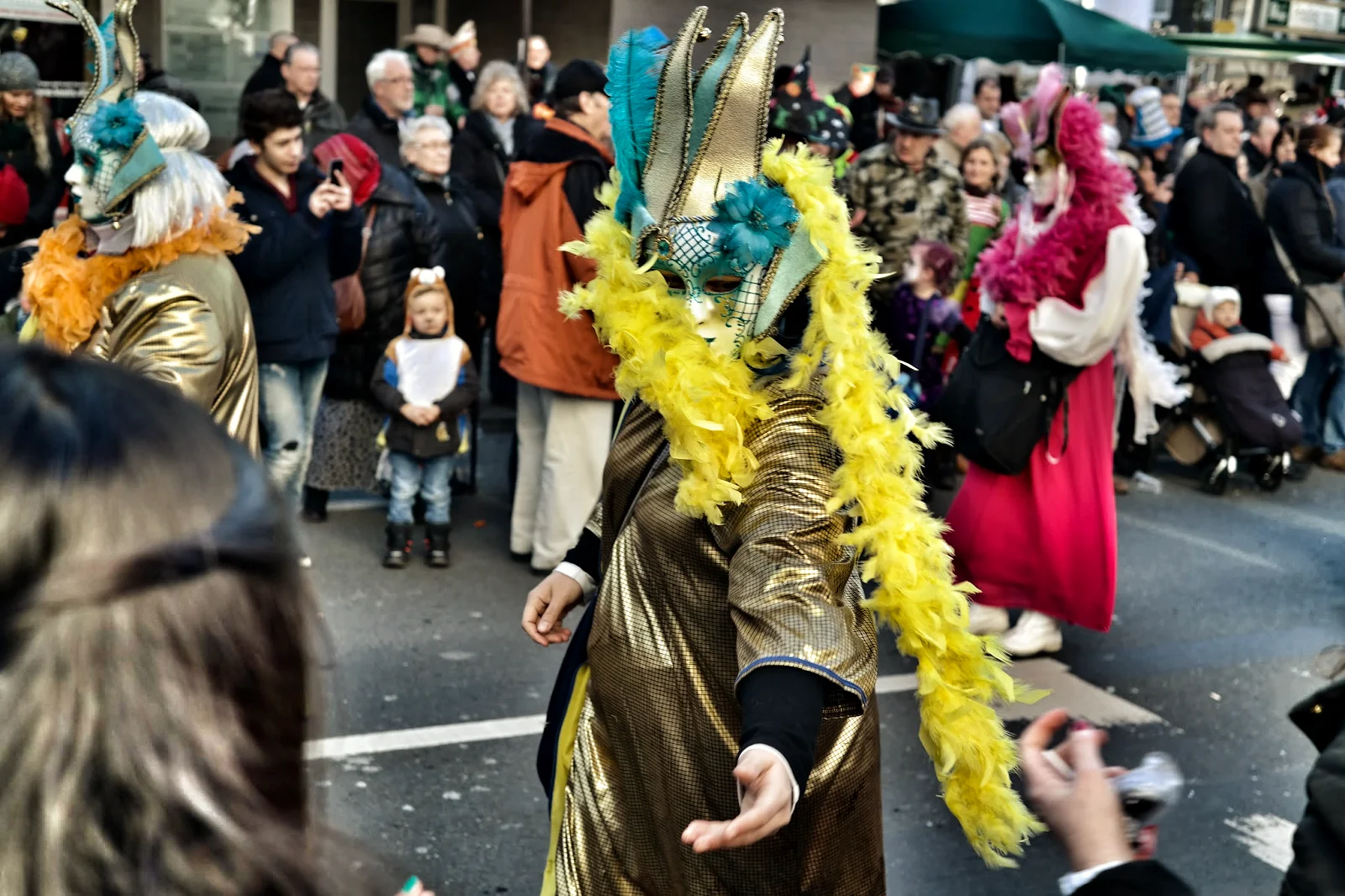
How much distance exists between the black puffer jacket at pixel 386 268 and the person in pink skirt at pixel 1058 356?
2661mm

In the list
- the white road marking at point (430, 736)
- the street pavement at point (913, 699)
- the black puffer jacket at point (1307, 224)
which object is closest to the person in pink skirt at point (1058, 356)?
the street pavement at point (913, 699)

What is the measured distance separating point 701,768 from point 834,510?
1.64ft

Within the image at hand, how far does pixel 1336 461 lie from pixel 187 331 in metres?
8.52

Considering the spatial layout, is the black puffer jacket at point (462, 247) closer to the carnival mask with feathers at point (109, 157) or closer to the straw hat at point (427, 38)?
the straw hat at point (427, 38)

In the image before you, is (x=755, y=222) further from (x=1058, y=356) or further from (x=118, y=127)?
(x=1058, y=356)

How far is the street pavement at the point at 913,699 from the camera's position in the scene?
454 cm

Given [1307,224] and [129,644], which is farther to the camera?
[1307,224]

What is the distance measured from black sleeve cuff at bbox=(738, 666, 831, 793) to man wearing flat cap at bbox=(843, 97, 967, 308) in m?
6.60

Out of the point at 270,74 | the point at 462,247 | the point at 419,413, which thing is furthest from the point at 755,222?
the point at 270,74

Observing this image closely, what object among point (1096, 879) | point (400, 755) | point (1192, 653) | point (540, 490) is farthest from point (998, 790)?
point (540, 490)

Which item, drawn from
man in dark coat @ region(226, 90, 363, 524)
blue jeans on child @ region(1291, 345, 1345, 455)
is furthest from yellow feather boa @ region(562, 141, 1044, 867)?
blue jeans on child @ region(1291, 345, 1345, 455)

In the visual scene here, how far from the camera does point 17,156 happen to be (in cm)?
862

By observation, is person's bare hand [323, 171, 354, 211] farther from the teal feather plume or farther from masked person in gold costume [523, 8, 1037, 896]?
masked person in gold costume [523, 8, 1037, 896]

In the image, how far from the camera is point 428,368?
7188 mm
